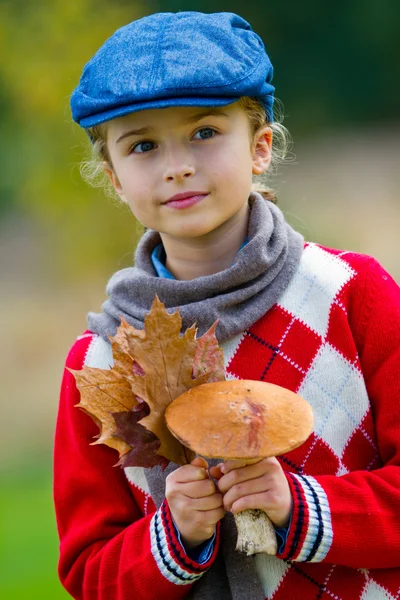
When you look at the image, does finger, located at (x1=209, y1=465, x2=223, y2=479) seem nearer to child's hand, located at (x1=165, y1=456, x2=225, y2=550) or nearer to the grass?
child's hand, located at (x1=165, y1=456, x2=225, y2=550)

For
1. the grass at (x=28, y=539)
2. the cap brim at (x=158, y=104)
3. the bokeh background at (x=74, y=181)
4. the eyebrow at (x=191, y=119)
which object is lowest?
the grass at (x=28, y=539)

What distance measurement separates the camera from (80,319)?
26.9 ft

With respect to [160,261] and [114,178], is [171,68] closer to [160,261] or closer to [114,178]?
[114,178]

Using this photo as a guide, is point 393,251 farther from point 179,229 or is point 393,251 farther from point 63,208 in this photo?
point 179,229

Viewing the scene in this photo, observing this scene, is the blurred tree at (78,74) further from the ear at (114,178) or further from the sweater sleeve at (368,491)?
the sweater sleeve at (368,491)

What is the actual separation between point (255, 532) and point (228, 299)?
Answer: 1.83 ft

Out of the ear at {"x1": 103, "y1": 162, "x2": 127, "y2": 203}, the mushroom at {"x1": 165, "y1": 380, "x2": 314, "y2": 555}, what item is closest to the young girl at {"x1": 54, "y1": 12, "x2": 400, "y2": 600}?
the ear at {"x1": 103, "y1": 162, "x2": 127, "y2": 203}

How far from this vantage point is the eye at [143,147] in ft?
5.95

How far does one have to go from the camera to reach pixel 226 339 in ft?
6.04

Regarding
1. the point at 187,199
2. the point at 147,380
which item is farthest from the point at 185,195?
the point at 147,380

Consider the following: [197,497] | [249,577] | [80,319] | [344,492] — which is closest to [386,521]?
[344,492]

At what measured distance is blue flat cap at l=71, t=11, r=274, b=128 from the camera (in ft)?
5.54

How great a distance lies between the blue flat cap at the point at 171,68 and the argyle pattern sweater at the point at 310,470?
1.56 feet

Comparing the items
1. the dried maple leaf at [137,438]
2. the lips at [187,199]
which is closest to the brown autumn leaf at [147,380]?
the dried maple leaf at [137,438]
